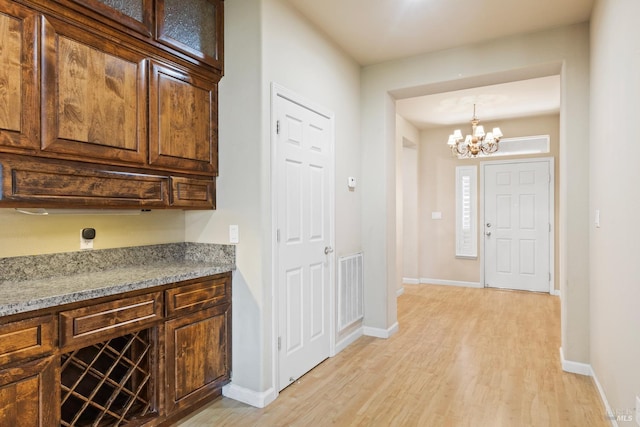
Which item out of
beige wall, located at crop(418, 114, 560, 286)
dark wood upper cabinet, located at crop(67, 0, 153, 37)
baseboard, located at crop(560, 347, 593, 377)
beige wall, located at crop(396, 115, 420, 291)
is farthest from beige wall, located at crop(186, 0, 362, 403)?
beige wall, located at crop(418, 114, 560, 286)

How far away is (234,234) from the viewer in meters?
2.54

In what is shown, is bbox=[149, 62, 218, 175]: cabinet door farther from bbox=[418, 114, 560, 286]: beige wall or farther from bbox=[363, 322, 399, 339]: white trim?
bbox=[418, 114, 560, 286]: beige wall

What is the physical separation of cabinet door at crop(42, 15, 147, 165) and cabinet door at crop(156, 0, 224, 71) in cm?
27

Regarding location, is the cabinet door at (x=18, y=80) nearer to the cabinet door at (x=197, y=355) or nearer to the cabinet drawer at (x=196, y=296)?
the cabinet drawer at (x=196, y=296)

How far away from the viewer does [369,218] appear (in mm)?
3863

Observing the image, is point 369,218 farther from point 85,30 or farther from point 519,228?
point 519,228

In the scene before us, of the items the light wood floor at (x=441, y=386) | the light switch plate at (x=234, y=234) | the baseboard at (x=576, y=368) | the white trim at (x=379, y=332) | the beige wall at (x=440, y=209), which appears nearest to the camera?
the light wood floor at (x=441, y=386)

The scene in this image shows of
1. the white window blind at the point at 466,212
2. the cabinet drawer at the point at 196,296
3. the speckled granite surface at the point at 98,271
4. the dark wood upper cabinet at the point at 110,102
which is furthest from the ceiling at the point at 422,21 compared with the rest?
the white window blind at the point at 466,212

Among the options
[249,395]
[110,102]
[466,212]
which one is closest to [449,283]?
[466,212]

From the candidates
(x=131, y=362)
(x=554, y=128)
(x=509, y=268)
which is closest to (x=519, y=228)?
(x=509, y=268)

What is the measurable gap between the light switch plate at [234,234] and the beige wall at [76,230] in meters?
0.46

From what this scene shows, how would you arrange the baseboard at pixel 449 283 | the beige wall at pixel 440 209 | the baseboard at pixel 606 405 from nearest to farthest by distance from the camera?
the baseboard at pixel 606 405 → the baseboard at pixel 449 283 → the beige wall at pixel 440 209

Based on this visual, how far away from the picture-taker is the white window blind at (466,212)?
627 cm

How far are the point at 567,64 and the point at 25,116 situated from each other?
3671mm
